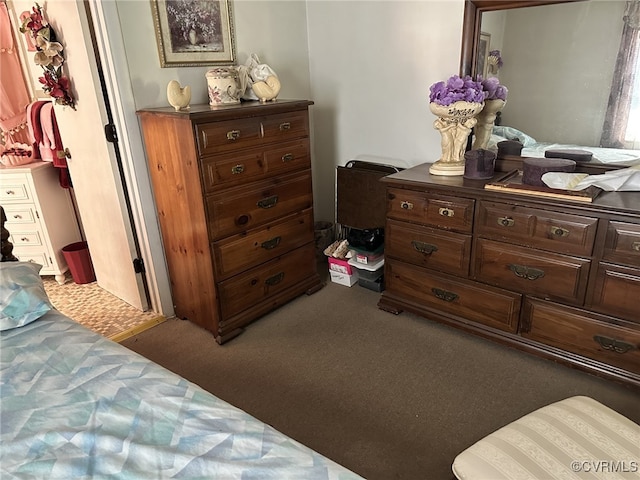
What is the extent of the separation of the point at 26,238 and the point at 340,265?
7.33 feet

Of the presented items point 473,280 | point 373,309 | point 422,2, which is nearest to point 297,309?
point 373,309

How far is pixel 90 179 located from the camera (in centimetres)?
273

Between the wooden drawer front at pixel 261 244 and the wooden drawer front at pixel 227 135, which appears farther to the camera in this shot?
the wooden drawer front at pixel 261 244

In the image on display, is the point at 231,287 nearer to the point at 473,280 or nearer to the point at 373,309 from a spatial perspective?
the point at 373,309

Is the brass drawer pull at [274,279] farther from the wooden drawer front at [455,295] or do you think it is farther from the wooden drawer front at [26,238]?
the wooden drawer front at [26,238]

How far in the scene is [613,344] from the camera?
199 centimetres

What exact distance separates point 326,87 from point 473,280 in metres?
1.77

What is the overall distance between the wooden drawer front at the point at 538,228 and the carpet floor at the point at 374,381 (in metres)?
A: 0.63

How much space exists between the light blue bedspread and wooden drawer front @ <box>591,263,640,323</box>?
5.07 ft

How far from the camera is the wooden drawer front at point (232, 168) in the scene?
2.24 metres

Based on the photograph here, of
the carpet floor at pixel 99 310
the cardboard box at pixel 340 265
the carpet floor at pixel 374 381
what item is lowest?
the carpet floor at pixel 374 381

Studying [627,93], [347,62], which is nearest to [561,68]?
[627,93]

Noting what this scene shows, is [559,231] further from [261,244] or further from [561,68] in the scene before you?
[261,244]

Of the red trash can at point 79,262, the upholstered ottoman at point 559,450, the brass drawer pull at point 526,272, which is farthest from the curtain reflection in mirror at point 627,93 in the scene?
the red trash can at point 79,262
